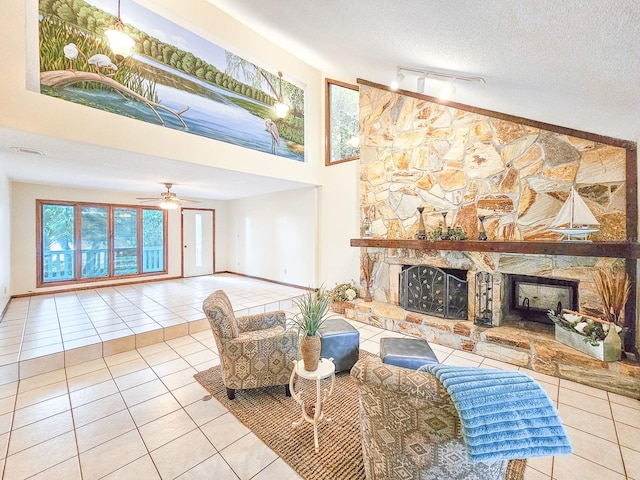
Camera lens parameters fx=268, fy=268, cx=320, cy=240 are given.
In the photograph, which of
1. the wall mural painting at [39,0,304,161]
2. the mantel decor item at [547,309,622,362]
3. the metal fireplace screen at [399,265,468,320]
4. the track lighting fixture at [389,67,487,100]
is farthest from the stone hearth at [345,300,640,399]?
the wall mural painting at [39,0,304,161]

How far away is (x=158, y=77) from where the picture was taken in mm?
3553

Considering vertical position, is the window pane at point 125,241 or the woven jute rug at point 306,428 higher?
the window pane at point 125,241

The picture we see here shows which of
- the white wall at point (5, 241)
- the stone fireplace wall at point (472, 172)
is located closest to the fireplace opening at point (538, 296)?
the stone fireplace wall at point (472, 172)

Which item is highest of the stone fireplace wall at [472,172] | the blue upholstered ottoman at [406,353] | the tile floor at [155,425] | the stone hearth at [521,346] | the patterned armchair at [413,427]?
the stone fireplace wall at [472,172]

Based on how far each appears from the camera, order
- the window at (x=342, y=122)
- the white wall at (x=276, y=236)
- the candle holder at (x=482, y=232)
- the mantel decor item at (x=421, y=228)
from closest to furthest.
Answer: the candle holder at (x=482, y=232), the mantel decor item at (x=421, y=228), the window at (x=342, y=122), the white wall at (x=276, y=236)

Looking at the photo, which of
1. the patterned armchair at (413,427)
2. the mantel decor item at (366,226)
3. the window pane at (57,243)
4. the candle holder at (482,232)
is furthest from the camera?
the window pane at (57,243)

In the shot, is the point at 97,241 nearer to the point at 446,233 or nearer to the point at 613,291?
the point at 446,233

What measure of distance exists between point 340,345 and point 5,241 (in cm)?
583

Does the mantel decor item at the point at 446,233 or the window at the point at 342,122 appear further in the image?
the window at the point at 342,122

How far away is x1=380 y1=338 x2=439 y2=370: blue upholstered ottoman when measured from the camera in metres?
2.35

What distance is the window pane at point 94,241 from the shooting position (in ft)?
19.5

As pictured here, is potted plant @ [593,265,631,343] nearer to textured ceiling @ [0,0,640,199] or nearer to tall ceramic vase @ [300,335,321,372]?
textured ceiling @ [0,0,640,199]

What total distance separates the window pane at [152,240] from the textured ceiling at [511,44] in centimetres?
566

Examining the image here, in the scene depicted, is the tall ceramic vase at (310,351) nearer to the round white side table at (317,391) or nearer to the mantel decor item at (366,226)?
the round white side table at (317,391)
